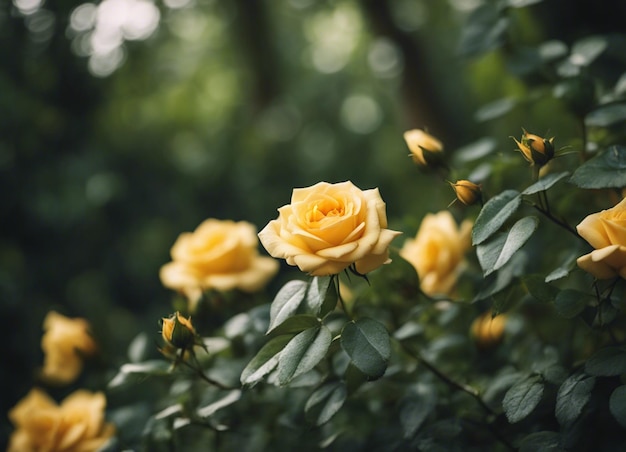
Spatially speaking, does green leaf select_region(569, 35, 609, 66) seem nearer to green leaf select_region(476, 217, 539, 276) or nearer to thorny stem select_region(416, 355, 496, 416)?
green leaf select_region(476, 217, 539, 276)

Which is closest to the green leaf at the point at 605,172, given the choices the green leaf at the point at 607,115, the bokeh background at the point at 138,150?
the green leaf at the point at 607,115

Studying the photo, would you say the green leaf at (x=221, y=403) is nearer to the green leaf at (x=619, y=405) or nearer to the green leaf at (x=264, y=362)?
the green leaf at (x=264, y=362)

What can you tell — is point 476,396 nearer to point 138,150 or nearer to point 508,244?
point 508,244

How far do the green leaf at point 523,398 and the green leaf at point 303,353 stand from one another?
241 millimetres

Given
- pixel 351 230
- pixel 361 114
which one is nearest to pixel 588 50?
pixel 351 230

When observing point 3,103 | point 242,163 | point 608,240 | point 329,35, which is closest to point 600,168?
point 608,240

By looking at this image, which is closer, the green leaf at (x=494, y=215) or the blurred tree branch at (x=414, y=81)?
the green leaf at (x=494, y=215)

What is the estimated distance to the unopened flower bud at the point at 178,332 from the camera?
821 mm

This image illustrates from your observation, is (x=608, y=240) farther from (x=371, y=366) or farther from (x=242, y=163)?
(x=242, y=163)

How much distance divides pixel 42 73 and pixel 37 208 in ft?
1.55

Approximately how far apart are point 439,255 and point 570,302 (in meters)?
0.31

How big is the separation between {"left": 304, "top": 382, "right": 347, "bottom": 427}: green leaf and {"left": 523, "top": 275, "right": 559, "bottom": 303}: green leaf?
11.0 inches

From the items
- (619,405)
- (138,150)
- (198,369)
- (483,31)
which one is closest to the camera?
(619,405)

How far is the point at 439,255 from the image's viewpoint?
3.45 ft
